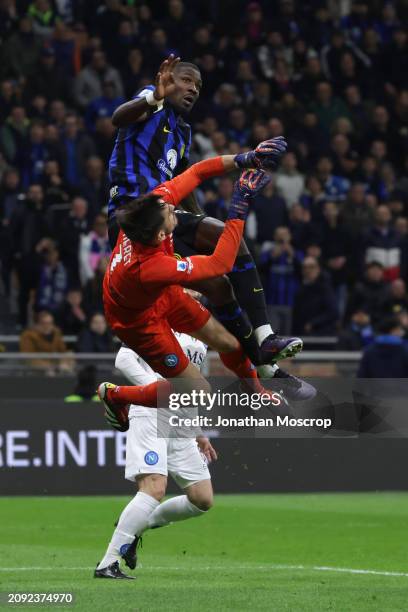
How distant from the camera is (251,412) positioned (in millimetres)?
10992

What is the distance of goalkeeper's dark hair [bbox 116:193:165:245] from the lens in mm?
9742

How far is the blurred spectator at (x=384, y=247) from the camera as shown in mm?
20547

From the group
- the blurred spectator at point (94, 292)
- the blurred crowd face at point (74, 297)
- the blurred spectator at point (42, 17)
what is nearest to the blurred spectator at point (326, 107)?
the blurred spectator at point (42, 17)

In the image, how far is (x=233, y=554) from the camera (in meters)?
13.6

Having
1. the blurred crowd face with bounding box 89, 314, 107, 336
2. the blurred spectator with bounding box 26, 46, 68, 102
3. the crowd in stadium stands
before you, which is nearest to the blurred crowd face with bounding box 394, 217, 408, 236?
the crowd in stadium stands

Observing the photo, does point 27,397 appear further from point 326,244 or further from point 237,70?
point 237,70

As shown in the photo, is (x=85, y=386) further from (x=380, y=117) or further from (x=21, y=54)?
(x=380, y=117)

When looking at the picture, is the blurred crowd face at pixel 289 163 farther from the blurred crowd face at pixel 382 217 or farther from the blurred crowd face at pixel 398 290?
the blurred crowd face at pixel 398 290

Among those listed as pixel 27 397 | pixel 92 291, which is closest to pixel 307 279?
pixel 92 291

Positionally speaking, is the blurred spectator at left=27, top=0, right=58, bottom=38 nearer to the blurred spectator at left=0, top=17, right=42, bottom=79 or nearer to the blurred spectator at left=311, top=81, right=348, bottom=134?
the blurred spectator at left=0, top=17, right=42, bottom=79

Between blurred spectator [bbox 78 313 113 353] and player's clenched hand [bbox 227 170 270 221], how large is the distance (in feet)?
29.6

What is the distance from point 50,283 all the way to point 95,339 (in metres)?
1.30

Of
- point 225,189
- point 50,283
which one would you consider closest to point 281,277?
point 225,189

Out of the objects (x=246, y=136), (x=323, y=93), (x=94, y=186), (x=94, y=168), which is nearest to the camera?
(x=94, y=168)
